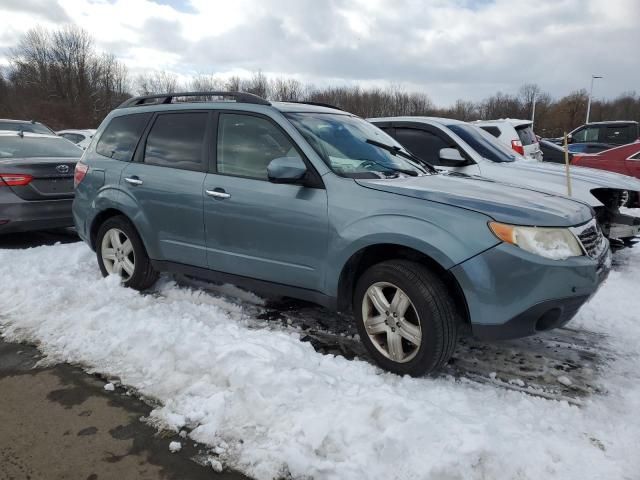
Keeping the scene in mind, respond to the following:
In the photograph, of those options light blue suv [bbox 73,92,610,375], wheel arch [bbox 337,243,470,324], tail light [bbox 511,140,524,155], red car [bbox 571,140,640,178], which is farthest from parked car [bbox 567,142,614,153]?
wheel arch [bbox 337,243,470,324]

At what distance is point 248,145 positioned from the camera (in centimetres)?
395

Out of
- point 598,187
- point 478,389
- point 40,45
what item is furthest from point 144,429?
point 40,45

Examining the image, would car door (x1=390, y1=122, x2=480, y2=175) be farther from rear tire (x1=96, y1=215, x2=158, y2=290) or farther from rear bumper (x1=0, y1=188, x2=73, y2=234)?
rear bumper (x1=0, y1=188, x2=73, y2=234)

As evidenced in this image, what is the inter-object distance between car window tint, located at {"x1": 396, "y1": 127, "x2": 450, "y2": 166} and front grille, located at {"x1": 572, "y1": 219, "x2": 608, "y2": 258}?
10.8 feet

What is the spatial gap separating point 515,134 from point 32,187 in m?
8.03

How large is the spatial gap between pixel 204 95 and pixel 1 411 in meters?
2.90

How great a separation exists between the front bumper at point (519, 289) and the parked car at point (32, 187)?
226 inches

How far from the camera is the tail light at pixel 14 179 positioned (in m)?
6.28

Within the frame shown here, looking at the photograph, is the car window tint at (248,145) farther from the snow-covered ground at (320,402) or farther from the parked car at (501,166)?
the parked car at (501,166)

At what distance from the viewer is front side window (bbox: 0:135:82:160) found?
22.7 ft

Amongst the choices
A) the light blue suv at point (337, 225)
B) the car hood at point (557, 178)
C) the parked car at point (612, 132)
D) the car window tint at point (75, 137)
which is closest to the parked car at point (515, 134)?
the car hood at point (557, 178)

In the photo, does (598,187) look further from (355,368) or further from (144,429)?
(144,429)

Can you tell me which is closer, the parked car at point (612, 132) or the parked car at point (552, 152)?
the parked car at point (552, 152)

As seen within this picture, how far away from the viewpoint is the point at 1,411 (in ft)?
9.55
